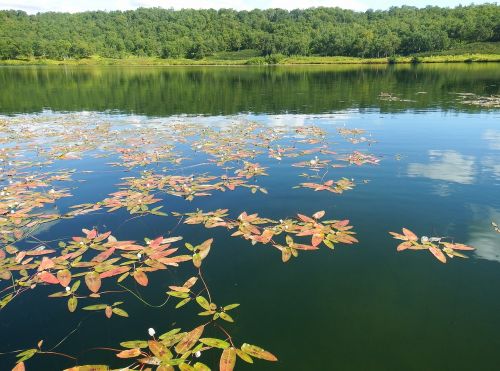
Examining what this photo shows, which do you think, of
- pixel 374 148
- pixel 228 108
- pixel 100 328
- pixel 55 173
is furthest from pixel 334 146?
pixel 228 108

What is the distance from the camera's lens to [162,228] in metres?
8.01

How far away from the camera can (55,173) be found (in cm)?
1247

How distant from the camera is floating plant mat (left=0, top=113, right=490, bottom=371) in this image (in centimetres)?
476

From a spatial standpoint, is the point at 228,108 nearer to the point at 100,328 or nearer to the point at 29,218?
the point at 29,218

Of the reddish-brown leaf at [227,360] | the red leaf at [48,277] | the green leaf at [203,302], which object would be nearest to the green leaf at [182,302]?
the green leaf at [203,302]

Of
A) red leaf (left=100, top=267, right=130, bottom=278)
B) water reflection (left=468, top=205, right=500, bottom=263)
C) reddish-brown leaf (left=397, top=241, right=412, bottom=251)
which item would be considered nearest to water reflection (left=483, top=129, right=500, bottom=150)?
water reflection (left=468, top=205, right=500, bottom=263)

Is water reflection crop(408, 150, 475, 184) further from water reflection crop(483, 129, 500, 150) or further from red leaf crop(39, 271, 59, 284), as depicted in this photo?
red leaf crop(39, 271, 59, 284)

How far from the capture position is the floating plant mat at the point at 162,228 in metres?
4.76

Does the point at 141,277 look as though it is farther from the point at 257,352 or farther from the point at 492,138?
the point at 492,138

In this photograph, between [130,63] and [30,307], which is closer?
[30,307]

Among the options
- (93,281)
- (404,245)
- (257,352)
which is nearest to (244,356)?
(257,352)

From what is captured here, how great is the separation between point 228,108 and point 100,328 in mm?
27392

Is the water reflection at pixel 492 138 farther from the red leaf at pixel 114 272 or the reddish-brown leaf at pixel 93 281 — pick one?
the reddish-brown leaf at pixel 93 281

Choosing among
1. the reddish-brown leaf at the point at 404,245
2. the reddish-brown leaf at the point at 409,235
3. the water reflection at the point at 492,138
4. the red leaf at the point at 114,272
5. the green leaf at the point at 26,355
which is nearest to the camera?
the green leaf at the point at 26,355
